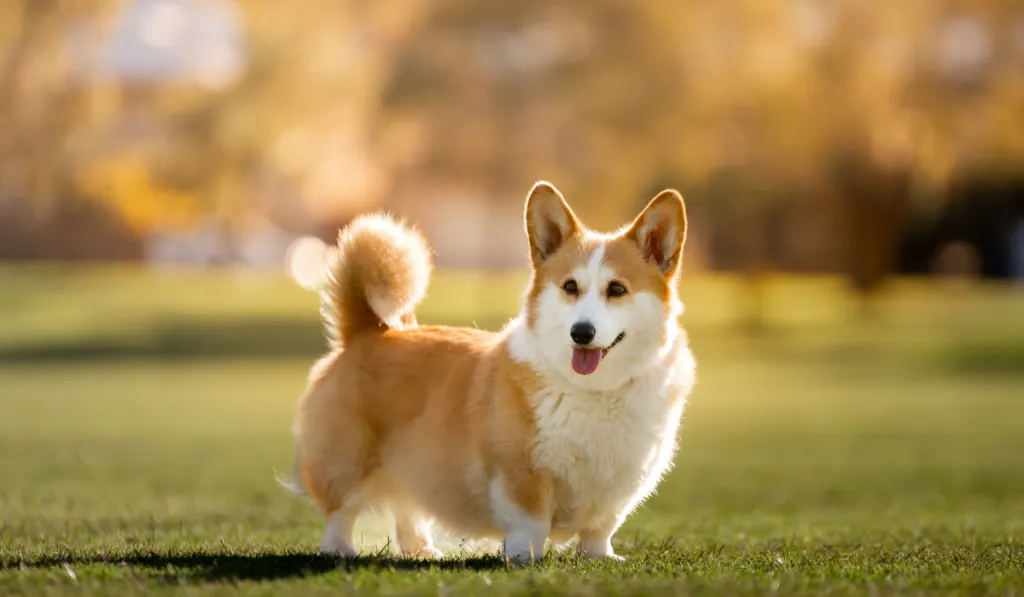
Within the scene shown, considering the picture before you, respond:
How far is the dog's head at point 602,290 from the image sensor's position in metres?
5.06

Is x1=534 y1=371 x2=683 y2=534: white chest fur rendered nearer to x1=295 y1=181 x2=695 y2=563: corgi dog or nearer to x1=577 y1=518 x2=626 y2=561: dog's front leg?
x1=295 y1=181 x2=695 y2=563: corgi dog

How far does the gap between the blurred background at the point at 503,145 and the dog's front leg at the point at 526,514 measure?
1190cm

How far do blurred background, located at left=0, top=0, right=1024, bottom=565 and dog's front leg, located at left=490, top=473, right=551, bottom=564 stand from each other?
11.9 meters

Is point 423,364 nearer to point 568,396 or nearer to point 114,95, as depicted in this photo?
point 568,396

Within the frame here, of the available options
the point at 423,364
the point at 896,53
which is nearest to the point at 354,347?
the point at 423,364

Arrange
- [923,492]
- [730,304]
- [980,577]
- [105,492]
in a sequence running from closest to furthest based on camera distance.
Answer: [980,577], [105,492], [923,492], [730,304]

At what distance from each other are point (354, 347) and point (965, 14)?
25.5m

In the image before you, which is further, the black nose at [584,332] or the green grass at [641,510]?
the black nose at [584,332]

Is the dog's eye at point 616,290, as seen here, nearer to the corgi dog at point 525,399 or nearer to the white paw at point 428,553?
the corgi dog at point 525,399

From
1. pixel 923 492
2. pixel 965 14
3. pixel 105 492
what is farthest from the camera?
pixel 965 14

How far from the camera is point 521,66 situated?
29.1m

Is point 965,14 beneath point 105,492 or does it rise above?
above

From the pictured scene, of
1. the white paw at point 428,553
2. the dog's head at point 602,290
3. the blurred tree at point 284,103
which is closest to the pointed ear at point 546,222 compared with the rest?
the dog's head at point 602,290

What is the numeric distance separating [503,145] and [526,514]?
2407 centimetres
